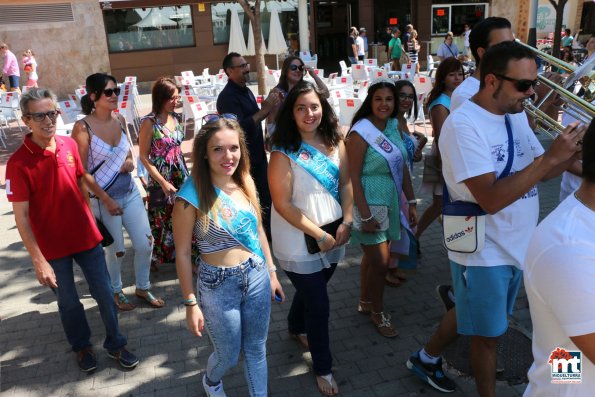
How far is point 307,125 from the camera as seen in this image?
2.93 m

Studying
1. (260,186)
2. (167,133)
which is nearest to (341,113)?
(260,186)

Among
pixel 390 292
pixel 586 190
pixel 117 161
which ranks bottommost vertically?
pixel 390 292

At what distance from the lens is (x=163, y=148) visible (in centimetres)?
426

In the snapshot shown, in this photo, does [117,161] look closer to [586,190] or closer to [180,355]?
[180,355]

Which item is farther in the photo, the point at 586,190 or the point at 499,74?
the point at 499,74

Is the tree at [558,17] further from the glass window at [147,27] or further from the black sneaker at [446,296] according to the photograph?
the glass window at [147,27]

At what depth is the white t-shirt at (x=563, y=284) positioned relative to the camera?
1.39m

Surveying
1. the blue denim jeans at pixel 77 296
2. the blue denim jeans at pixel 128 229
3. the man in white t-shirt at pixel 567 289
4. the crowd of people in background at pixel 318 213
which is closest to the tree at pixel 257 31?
the crowd of people in background at pixel 318 213

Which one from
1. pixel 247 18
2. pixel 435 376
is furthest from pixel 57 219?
pixel 247 18

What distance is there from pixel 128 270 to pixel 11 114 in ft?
27.8

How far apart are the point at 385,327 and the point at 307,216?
1249 millimetres

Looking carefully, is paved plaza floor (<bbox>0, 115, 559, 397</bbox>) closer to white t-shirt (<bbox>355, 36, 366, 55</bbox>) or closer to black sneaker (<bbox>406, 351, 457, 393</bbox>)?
black sneaker (<bbox>406, 351, 457, 393</bbox>)

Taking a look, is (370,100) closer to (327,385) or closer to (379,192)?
(379,192)

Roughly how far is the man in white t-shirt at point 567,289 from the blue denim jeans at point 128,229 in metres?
3.13
